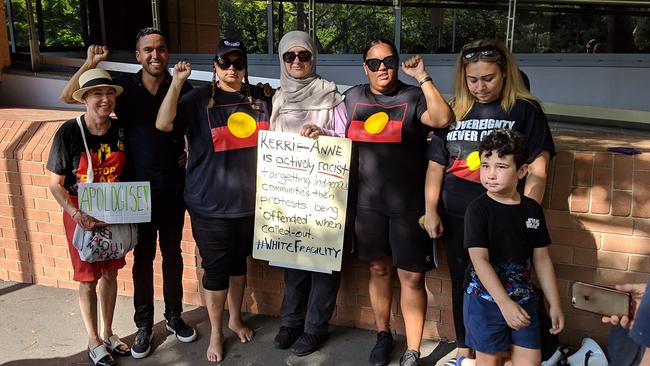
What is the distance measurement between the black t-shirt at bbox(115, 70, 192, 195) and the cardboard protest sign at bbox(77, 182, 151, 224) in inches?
3.8

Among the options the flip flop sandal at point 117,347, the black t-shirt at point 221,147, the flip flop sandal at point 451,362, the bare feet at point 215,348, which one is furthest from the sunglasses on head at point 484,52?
the flip flop sandal at point 117,347

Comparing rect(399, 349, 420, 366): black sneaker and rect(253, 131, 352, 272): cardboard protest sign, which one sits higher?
rect(253, 131, 352, 272): cardboard protest sign

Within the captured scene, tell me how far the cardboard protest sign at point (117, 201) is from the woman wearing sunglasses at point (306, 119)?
2.80 ft

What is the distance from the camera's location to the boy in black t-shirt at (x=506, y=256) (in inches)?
95.5

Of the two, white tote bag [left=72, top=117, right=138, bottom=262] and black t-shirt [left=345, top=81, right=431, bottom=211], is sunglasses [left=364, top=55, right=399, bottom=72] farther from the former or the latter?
white tote bag [left=72, top=117, right=138, bottom=262]

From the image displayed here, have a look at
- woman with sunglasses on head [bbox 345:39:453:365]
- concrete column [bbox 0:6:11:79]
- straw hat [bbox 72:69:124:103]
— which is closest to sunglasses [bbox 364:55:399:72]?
woman with sunglasses on head [bbox 345:39:453:365]

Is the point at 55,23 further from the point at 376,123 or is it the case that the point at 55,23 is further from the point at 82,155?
the point at 376,123

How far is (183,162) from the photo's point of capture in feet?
11.5

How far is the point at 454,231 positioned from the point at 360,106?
0.83m

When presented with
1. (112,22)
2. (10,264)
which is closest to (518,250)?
(10,264)

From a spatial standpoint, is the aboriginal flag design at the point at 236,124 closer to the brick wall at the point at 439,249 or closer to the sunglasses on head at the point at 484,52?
the brick wall at the point at 439,249

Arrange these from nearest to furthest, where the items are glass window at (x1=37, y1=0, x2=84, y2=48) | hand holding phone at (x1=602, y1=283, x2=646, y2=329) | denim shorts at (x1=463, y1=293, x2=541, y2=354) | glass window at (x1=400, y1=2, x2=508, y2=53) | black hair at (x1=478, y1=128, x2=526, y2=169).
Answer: hand holding phone at (x1=602, y1=283, x2=646, y2=329) < black hair at (x1=478, y1=128, x2=526, y2=169) < denim shorts at (x1=463, y1=293, x2=541, y2=354) < glass window at (x1=400, y1=2, x2=508, y2=53) < glass window at (x1=37, y1=0, x2=84, y2=48)

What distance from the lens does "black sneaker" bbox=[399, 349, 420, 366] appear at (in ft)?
10.8

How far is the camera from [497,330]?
2531 mm
